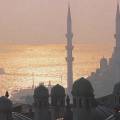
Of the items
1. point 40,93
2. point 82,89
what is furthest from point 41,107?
point 82,89

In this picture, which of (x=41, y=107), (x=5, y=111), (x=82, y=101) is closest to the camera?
(x=82, y=101)

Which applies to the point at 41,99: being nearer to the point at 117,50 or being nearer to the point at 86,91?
the point at 86,91

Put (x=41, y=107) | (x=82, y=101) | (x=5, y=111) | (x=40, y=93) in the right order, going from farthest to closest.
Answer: (x=40, y=93), (x=41, y=107), (x=5, y=111), (x=82, y=101)

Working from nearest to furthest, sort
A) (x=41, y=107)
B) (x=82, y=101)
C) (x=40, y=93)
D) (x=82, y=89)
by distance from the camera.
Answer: (x=82, y=101) → (x=82, y=89) → (x=41, y=107) → (x=40, y=93)

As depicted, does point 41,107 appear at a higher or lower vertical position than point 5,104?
lower

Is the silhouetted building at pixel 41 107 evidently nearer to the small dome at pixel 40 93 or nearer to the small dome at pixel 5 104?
the small dome at pixel 40 93

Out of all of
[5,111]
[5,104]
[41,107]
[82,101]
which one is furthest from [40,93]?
[82,101]

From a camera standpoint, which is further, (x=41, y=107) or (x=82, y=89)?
(x=41, y=107)

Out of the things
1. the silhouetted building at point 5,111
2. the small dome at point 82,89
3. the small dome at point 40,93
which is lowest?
the silhouetted building at point 5,111

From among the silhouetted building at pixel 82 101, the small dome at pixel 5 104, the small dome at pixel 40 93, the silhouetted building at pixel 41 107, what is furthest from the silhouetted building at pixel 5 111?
the silhouetted building at pixel 82 101

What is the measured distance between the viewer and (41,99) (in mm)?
30516

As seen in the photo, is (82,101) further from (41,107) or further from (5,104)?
(41,107)

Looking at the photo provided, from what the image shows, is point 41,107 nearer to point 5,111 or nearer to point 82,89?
point 5,111

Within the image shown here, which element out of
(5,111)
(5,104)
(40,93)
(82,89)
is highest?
(82,89)
